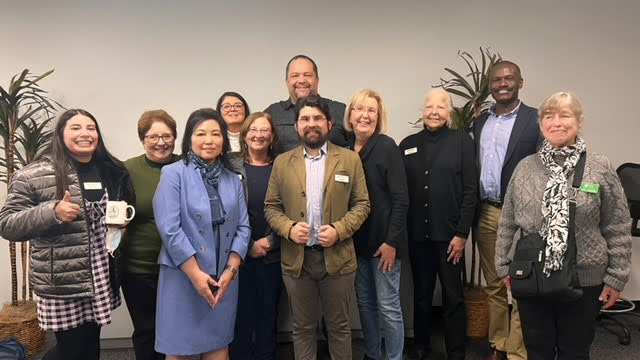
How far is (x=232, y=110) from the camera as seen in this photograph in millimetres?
2789

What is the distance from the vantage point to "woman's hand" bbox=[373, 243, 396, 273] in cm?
238

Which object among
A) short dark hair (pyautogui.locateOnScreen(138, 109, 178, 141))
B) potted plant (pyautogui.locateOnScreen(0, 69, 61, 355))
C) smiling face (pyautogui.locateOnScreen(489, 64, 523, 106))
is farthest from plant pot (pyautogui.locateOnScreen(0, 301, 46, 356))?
smiling face (pyautogui.locateOnScreen(489, 64, 523, 106))

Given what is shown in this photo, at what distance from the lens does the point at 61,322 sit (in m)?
1.95

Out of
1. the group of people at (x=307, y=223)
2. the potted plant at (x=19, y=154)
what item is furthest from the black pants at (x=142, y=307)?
the potted plant at (x=19, y=154)

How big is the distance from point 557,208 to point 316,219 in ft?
3.69

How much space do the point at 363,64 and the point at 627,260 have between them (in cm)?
238

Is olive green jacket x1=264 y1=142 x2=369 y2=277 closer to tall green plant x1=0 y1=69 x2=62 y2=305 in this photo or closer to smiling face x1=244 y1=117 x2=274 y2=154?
smiling face x1=244 y1=117 x2=274 y2=154

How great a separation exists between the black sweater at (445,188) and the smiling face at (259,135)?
0.98 meters

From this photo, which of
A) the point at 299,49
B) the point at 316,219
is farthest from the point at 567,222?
the point at 299,49

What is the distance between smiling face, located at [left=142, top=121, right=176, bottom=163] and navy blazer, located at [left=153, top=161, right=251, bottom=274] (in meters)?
0.34

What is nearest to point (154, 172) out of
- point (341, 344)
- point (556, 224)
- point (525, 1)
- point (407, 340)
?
point (341, 344)

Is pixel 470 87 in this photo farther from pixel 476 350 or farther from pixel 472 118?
pixel 476 350

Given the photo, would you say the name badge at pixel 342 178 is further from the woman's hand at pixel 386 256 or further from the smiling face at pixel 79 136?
the smiling face at pixel 79 136

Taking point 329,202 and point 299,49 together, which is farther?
point 299,49
